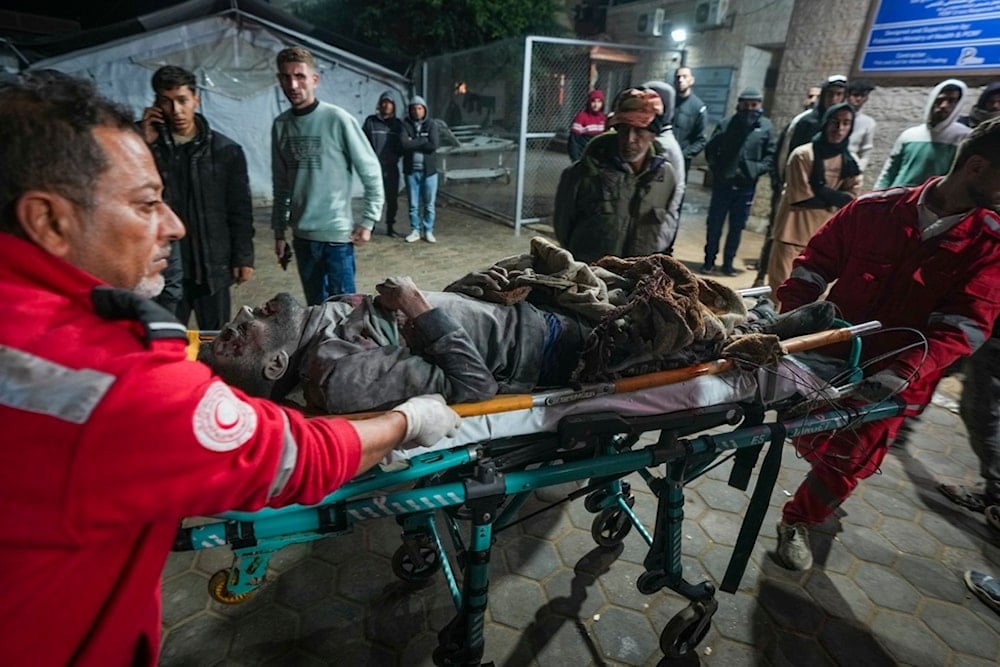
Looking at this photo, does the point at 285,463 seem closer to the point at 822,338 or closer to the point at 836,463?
the point at 822,338

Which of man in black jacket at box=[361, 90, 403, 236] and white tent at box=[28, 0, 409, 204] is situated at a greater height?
white tent at box=[28, 0, 409, 204]

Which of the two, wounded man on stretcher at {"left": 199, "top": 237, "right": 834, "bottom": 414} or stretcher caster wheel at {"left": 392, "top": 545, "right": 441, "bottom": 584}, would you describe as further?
stretcher caster wheel at {"left": 392, "top": 545, "right": 441, "bottom": 584}

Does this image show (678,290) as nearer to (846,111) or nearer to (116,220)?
(116,220)

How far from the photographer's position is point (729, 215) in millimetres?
6293

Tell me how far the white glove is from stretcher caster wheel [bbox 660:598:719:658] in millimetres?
1276

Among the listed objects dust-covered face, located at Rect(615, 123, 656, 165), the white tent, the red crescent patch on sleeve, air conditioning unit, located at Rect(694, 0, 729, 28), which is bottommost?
the red crescent patch on sleeve

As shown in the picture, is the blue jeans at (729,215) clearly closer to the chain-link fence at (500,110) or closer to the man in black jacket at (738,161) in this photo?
the man in black jacket at (738,161)

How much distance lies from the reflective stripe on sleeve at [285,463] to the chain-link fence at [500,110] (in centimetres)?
752

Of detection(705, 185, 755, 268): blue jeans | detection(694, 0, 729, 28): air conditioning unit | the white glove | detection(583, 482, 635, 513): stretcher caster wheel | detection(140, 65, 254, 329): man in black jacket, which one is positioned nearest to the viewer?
the white glove

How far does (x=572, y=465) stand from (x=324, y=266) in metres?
2.62

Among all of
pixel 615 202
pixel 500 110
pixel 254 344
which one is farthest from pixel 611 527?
pixel 500 110

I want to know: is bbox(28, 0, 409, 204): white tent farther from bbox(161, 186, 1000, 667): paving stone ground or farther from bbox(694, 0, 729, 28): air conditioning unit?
bbox(161, 186, 1000, 667): paving stone ground

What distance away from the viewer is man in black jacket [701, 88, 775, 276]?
5.92 m

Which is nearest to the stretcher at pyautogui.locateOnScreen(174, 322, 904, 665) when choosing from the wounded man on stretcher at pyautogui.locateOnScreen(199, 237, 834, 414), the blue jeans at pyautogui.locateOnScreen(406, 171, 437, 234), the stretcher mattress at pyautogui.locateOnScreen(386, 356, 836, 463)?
the stretcher mattress at pyautogui.locateOnScreen(386, 356, 836, 463)
